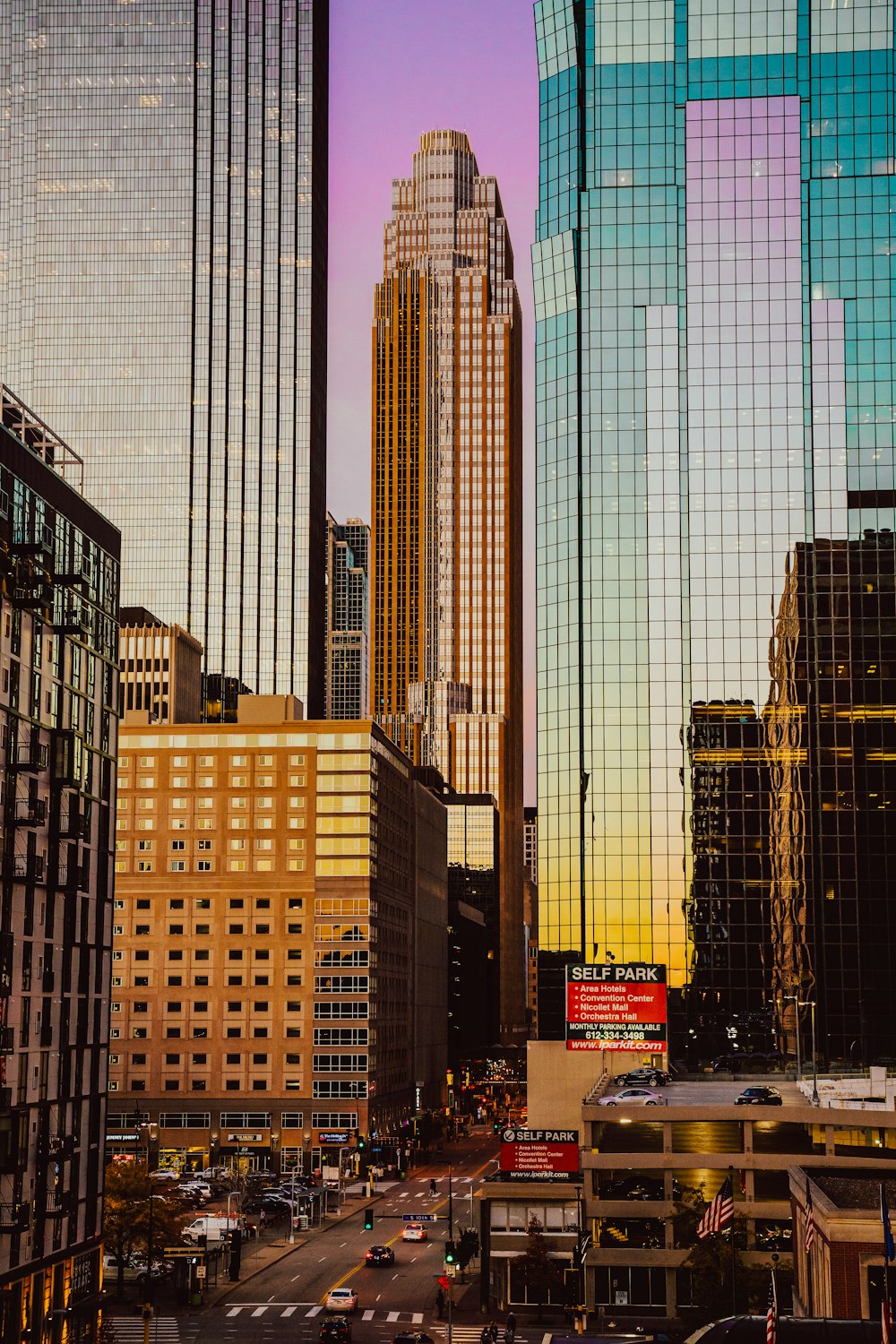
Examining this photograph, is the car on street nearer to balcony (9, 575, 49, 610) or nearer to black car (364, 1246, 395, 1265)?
black car (364, 1246, 395, 1265)

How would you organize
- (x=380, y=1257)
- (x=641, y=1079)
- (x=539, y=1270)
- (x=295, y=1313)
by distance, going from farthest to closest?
(x=641, y=1079) → (x=380, y=1257) → (x=539, y=1270) → (x=295, y=1313)

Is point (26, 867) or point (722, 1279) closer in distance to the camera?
point (26, 867)

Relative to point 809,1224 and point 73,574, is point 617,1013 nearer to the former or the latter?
point 73,574

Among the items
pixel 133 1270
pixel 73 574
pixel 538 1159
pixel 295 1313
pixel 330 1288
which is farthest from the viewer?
pixel 133 1270

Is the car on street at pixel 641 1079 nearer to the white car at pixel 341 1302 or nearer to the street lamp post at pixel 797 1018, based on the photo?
the street lamp post at pixel 797 1018

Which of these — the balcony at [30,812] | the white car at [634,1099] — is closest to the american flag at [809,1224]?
the white car at [634,1099]

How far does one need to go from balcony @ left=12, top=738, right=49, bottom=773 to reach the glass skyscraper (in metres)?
83.4

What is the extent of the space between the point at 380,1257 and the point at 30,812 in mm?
47792

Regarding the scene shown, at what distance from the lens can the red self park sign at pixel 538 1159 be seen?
110 m

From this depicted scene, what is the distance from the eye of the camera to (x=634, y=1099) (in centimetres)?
11838

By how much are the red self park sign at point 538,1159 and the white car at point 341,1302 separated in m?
13.6

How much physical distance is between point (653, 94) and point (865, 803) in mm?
76726

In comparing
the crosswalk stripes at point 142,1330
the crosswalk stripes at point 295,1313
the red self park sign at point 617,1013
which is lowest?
the crosswalk stripes at point 295,1313

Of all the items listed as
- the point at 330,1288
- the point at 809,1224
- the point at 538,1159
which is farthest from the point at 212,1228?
the point at 809,1224
